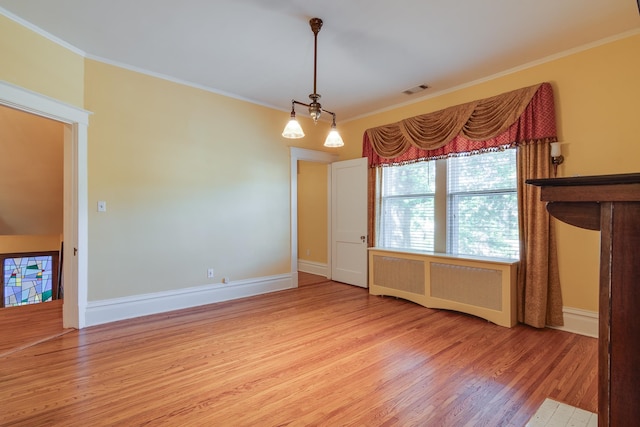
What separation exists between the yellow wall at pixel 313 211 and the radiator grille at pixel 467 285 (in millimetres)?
2538

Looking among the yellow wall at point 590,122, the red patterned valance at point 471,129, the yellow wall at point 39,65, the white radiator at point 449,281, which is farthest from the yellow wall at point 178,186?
the yellow wall at point 590,122

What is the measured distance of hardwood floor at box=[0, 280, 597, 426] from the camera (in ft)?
6.39

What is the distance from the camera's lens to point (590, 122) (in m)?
3.14

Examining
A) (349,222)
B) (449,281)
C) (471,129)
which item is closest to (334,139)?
(471,129)

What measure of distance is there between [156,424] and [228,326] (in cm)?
160

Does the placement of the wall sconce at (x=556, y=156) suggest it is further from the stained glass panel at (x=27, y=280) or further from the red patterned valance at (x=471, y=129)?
the stained glass panel at (x=27, y=280)

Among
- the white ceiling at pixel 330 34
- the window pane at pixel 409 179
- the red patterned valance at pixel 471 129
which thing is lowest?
the window pane at pixel 409 179

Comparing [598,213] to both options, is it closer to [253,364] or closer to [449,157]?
[253,364]

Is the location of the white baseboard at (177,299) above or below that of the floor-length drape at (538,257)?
below

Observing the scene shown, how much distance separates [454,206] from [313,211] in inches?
117

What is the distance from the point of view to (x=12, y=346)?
9.36 ft

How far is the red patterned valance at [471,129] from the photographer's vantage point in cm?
338

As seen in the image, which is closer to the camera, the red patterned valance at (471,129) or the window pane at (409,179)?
the red patterned valance at (471,129)

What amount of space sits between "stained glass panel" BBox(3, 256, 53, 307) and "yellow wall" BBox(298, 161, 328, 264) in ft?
16.9
